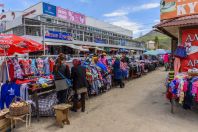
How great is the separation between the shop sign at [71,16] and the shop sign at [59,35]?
834 centimetres

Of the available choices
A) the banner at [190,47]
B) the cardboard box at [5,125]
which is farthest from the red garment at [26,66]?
the banner at [190,47]

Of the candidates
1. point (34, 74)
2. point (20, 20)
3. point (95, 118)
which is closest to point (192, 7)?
point (95, 118)

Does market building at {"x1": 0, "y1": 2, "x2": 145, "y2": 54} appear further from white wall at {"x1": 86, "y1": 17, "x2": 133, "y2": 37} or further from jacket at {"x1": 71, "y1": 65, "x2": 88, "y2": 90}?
jacket at {"x1": 71, "y1": 65, "x2": 88, "y2": 90}

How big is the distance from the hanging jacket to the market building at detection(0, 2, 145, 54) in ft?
20.7

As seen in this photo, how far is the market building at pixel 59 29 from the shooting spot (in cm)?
2188

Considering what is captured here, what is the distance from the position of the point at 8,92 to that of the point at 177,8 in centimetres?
641

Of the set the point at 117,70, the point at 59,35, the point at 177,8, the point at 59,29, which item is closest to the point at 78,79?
the point at 177,8

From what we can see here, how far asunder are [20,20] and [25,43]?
59.3ft

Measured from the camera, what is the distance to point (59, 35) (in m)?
24.0

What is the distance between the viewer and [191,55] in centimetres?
709

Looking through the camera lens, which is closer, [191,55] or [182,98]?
[182,98]

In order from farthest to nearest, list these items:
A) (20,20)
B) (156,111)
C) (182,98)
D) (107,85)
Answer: (20,20) < (107,85) < (156,111) < (182,98)

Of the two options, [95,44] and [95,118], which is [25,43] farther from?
[95,44]

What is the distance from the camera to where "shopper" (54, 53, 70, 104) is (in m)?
6.33
